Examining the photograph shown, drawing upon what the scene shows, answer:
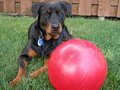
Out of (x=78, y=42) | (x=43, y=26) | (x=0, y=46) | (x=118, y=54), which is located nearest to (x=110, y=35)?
(x=118, y=54)

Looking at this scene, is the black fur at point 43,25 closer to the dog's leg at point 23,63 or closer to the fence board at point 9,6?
the dog's leg at point 23,63

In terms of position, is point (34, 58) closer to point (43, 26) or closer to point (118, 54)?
point (43, 26)

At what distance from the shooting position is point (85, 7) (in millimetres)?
6859

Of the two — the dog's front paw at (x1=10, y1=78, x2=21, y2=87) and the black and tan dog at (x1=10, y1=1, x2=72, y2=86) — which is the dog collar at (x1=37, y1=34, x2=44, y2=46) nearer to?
the black and tan dog at (x1=10, y1=1, x2=72, y2=86)

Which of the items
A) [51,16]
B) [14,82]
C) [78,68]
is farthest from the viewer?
[51,16]

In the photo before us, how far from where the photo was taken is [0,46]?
3.57 m

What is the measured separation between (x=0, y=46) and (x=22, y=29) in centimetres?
141

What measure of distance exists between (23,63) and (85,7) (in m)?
4.48

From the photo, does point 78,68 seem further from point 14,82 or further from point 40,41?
point 40,41

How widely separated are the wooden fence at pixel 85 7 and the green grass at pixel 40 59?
1.01 m

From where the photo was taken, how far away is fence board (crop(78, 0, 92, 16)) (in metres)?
6.81

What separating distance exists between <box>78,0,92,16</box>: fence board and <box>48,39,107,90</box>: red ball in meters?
4.95

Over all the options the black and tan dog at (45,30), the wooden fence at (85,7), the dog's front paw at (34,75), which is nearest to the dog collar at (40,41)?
the black and tan dog at (45,30)

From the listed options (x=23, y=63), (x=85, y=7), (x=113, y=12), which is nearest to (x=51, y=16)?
(x=23, y=63)
